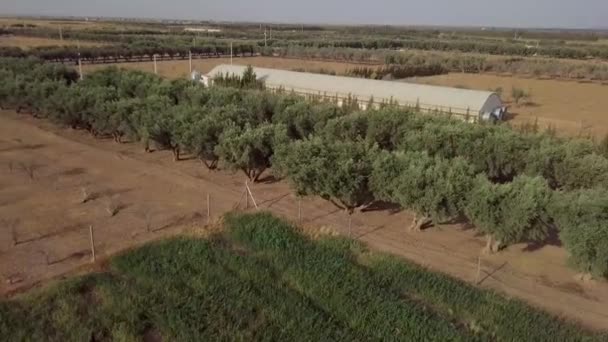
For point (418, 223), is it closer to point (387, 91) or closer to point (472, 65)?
point (387, 91)

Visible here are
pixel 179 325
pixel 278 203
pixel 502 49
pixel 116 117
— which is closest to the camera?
pixel 179 325

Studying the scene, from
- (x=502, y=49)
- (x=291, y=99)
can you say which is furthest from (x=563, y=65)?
(x=291, y=99)

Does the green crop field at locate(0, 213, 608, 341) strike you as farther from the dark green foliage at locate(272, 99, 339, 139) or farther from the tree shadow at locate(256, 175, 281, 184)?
the dark green foliage at locate(272, 99, 339, 139)

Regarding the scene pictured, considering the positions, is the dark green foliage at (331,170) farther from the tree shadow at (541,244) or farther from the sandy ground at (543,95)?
the sandy ground at (543,95)

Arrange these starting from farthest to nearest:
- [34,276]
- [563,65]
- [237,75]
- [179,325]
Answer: [563,65], [237,75], [34,276], [179,325]

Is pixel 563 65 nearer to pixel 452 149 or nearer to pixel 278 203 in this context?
pixel 452 149

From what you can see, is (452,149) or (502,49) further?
(502,49)
